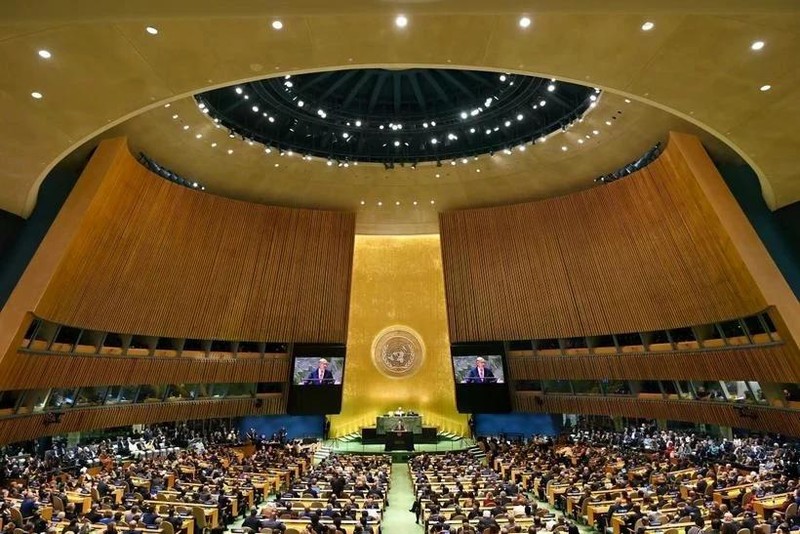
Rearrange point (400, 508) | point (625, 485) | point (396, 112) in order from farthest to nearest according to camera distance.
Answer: point (396, 112) < point (400, 508) < point (625, 485)

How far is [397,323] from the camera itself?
27.6 meters

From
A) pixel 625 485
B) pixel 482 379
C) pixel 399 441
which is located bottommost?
pixel 625 485

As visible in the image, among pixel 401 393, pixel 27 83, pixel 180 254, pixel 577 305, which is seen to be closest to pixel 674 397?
pixel 577 305

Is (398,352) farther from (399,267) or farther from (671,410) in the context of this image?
(671,410)

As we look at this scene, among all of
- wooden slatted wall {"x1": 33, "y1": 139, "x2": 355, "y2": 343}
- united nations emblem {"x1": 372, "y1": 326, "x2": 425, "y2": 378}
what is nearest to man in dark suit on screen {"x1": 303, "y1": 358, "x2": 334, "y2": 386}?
wooden slatted wall {"x1": 33, "y1": 139, "x2": 355, "y2": 343}

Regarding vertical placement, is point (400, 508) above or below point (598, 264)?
below

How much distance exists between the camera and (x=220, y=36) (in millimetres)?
9320

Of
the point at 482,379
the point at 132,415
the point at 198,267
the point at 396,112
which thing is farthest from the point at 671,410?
the point at 132,415

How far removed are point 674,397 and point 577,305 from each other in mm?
4908

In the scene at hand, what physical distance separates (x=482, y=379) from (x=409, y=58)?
15462 mm

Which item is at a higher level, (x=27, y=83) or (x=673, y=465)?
(x=27, y=83)

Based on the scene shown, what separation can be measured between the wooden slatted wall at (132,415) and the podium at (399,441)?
506 cm

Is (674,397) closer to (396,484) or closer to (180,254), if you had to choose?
(396,484)

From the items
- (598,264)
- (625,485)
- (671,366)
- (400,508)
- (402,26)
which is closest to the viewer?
(402,26)
